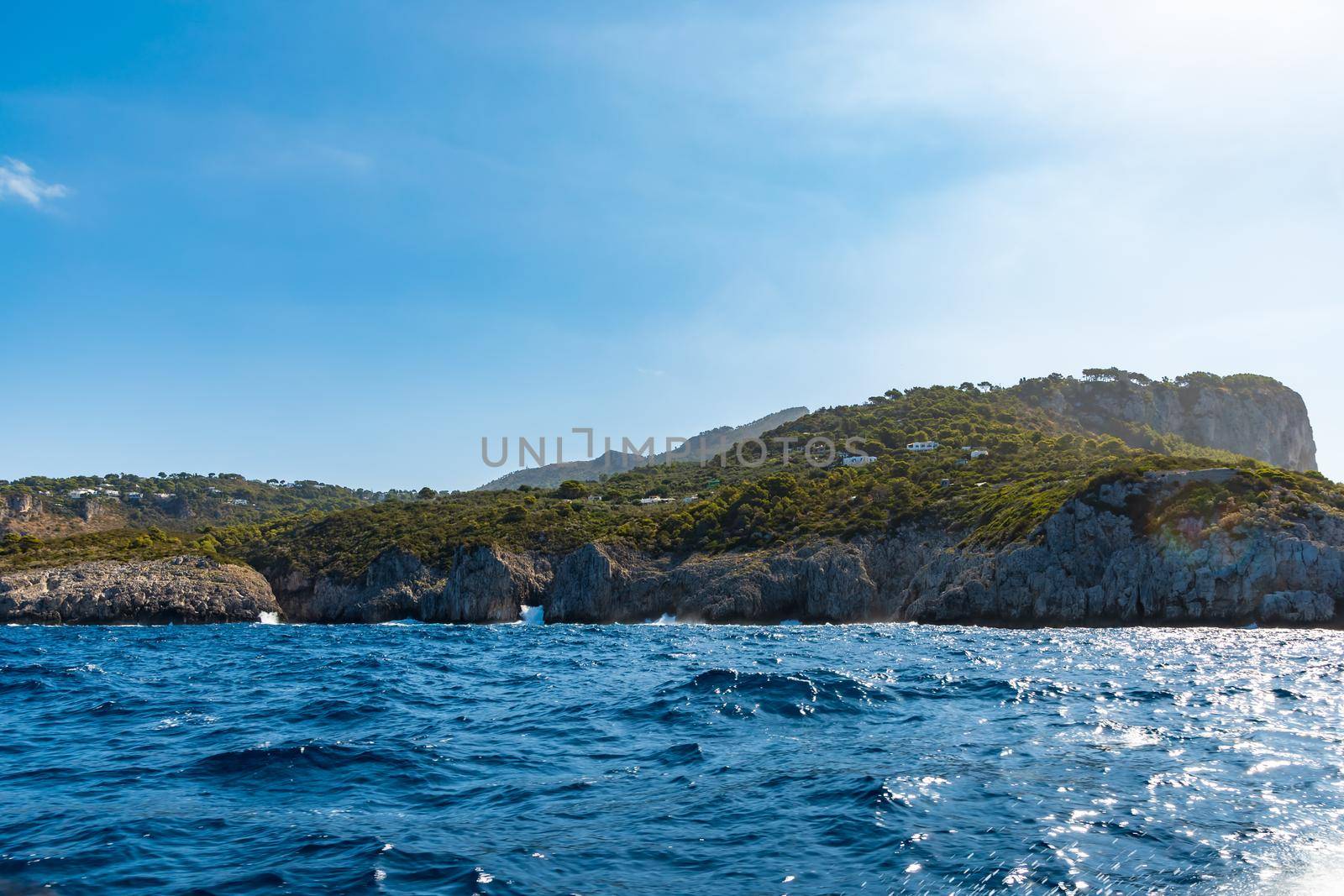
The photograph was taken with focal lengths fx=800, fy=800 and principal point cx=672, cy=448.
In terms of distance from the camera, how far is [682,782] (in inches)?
549

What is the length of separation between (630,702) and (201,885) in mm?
14026

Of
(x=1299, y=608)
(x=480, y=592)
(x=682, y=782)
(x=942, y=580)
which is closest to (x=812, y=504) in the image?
(x=942, y=580)

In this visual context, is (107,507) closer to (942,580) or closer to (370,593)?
(370,593)

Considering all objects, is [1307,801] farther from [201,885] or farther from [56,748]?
[56,748]

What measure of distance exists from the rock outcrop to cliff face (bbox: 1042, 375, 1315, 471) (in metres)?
148

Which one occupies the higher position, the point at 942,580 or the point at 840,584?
the point at 942,580

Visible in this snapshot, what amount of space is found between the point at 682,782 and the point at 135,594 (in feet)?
295

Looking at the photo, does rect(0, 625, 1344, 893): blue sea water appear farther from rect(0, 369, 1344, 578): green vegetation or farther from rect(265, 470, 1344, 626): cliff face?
rect(0, 369, 1344, 578): green vegetation

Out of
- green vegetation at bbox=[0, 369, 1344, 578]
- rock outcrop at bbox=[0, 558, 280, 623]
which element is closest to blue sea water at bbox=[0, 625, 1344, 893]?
green vegetation at bbox=[0, 369, 1344, 578]

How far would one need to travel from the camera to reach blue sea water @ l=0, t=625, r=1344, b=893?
387 inches

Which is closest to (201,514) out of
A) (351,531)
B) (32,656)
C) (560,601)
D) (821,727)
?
(351,531)

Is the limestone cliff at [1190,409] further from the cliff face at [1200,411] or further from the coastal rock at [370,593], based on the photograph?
the coastal rock at [370,593]

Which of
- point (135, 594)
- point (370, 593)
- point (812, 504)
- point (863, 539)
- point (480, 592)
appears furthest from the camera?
point (812, 504)

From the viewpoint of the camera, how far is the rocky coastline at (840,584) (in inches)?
2292
